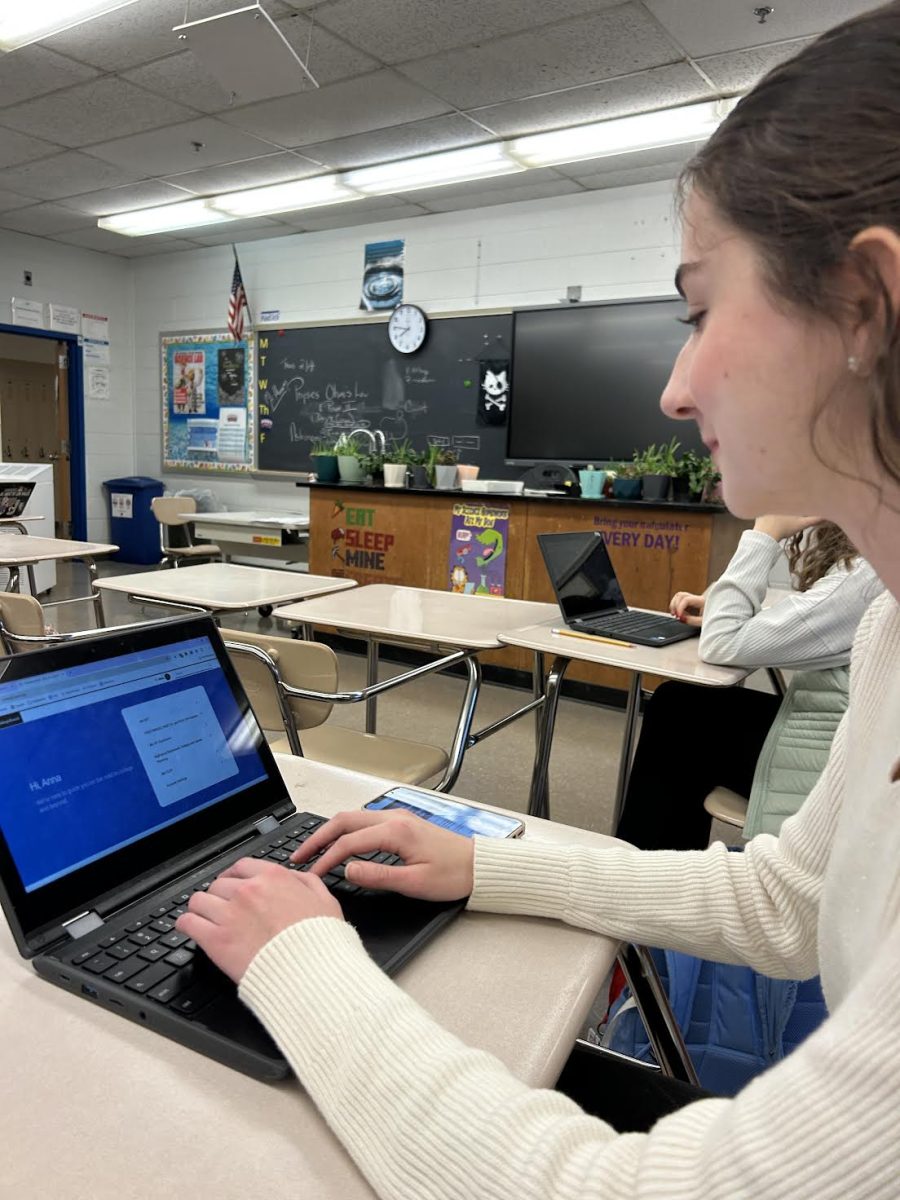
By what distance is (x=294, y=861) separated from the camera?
74 centimetres

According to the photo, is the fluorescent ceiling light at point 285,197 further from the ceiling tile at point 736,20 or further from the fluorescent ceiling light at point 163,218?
the ceiling tile at point 736,20

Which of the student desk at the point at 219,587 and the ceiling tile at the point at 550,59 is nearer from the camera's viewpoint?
the student desk at the point at 219,587

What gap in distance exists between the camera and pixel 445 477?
164 inches

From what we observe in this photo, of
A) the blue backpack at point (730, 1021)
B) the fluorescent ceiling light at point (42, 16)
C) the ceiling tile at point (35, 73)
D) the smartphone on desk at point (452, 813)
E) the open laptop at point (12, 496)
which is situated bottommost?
the blue backpack at point (730, 1021)

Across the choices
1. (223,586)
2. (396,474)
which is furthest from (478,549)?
(223,586)

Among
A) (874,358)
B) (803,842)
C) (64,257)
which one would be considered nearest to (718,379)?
(874,358)

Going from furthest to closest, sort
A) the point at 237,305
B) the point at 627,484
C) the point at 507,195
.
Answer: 1. the point at 237,305
2. the point at 507,195
3. the point at 627,484

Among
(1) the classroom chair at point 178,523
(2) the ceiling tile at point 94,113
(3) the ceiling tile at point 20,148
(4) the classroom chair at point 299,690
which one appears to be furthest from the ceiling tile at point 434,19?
(1) the classroom chair at point 178,523

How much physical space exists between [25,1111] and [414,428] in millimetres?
5649

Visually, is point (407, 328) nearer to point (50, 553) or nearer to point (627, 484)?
point (627, 484)

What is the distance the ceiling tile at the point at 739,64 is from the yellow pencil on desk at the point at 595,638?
273 centimetres

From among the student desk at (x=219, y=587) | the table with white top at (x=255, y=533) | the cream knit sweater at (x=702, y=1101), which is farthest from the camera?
the table with white top at (x=255, y=533)

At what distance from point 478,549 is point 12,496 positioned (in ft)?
9.16

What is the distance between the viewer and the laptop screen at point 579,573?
2.22 m
